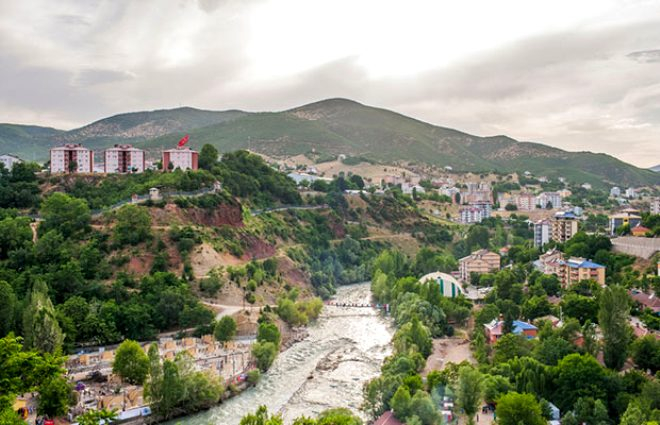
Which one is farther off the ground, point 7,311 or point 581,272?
point 581,272

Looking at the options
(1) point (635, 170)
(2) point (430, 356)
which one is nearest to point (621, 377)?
(2) point (430, 356)

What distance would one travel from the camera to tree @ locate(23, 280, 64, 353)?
102ft

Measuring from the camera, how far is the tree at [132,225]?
47.2 m

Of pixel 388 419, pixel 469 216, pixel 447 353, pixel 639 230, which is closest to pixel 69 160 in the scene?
pixel 447 353

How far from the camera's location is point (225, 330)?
38406 millimetres

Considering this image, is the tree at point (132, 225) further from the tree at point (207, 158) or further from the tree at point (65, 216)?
the tree at point (207, 158)

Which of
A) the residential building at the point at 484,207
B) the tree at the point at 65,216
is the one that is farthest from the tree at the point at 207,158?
the residential building at the point at 484,207

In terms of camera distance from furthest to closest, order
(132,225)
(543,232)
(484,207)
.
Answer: (484,207) → (543,232) → (132,225)

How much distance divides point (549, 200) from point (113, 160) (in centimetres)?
7524

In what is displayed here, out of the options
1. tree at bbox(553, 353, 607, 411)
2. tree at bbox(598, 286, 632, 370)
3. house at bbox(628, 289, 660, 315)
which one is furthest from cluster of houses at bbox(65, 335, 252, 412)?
house at bbox(628, 289, 660, 315)

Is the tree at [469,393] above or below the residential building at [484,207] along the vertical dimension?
below

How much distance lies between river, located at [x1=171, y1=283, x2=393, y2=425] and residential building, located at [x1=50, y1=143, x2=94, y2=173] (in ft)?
95.8

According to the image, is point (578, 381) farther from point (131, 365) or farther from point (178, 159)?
point (178, 159)

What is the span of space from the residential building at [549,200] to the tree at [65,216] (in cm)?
8039
